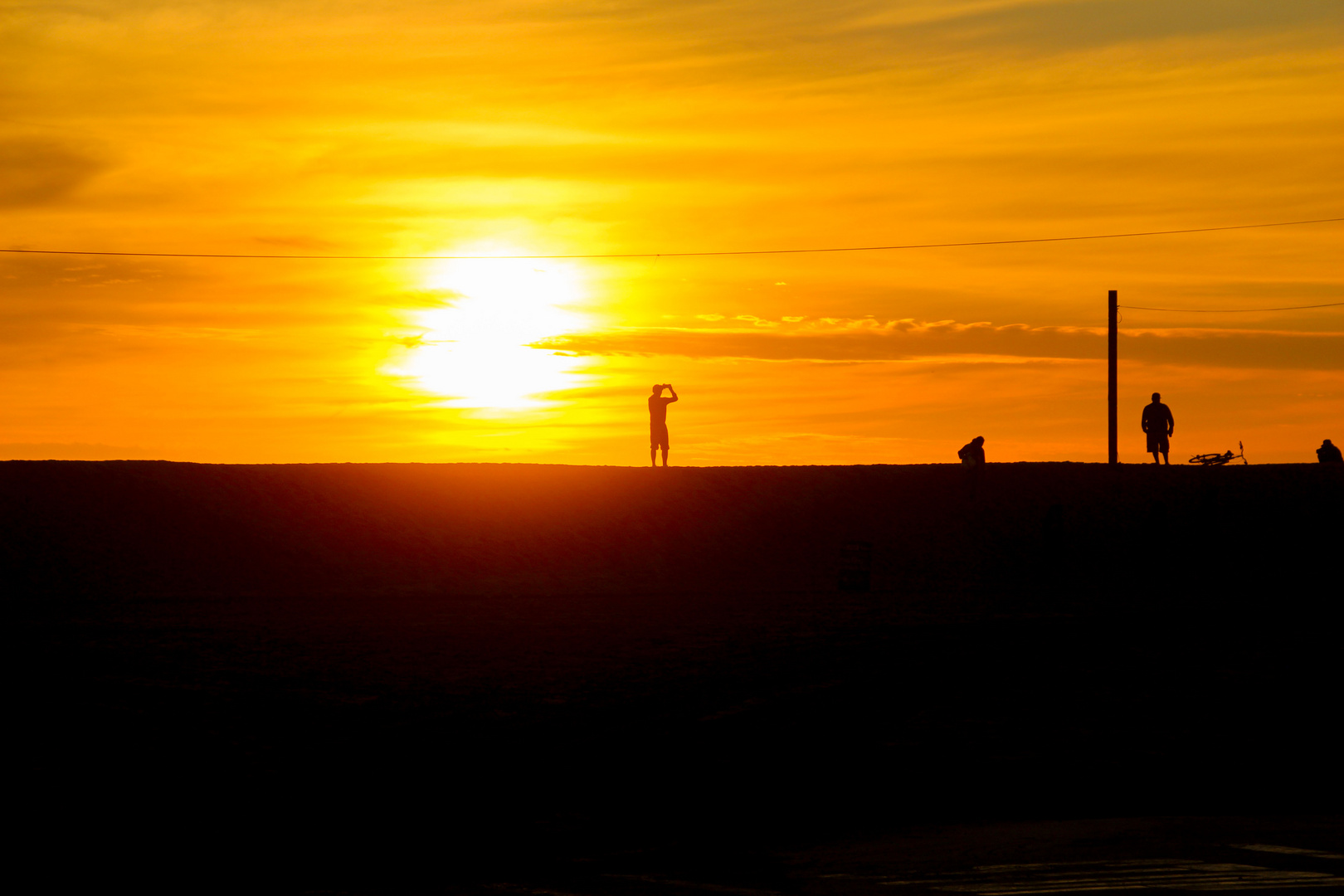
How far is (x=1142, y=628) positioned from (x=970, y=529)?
1441cm

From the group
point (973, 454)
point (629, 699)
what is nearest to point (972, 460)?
point (973, 454)

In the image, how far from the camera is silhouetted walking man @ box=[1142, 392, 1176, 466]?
38.2 m

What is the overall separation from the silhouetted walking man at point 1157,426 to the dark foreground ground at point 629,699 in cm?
455

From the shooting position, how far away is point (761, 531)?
34.3 metres

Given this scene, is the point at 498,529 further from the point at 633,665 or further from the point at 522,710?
the point at 522,710

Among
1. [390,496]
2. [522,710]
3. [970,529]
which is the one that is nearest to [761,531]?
[970,529]

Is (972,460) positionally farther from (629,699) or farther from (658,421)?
(629,699)

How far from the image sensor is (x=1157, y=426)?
38438 millimetres

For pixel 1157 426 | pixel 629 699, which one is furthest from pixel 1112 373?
pixel 629 699

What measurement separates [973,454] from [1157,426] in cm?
476

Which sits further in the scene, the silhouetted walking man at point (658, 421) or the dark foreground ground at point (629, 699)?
the silhouetted walking man at point (658, 421)

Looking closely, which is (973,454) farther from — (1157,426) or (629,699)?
(629,699)

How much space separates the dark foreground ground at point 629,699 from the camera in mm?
9258

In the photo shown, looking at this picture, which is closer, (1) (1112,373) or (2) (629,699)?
(2) (629,699)
